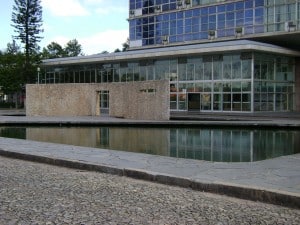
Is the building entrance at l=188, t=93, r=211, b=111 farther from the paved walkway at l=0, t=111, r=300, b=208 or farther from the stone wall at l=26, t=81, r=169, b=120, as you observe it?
the paved walkway at l=0, t=111, r=300, b=208

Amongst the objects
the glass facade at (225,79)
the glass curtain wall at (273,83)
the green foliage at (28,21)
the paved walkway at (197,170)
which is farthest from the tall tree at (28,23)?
the paved walkway at (197,170)

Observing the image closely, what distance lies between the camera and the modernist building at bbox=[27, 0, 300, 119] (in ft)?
127

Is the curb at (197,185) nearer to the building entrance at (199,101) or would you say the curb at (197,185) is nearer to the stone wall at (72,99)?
the stone wall at (72,99)

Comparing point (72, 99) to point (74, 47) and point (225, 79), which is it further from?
point (74, 47)

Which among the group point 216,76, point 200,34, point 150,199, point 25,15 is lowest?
point 150,199

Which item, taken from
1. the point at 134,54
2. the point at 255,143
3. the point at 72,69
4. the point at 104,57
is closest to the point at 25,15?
the point at 72,69

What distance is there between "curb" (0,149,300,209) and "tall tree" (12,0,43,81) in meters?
52.4

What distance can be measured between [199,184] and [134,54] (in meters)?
40.0

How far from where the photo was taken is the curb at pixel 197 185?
7422mm

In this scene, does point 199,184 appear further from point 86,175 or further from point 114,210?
point 86,175

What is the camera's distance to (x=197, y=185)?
8625 millimetres

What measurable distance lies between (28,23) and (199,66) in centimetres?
2905

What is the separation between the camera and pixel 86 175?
10227 mm

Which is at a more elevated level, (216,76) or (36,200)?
(216,76)
